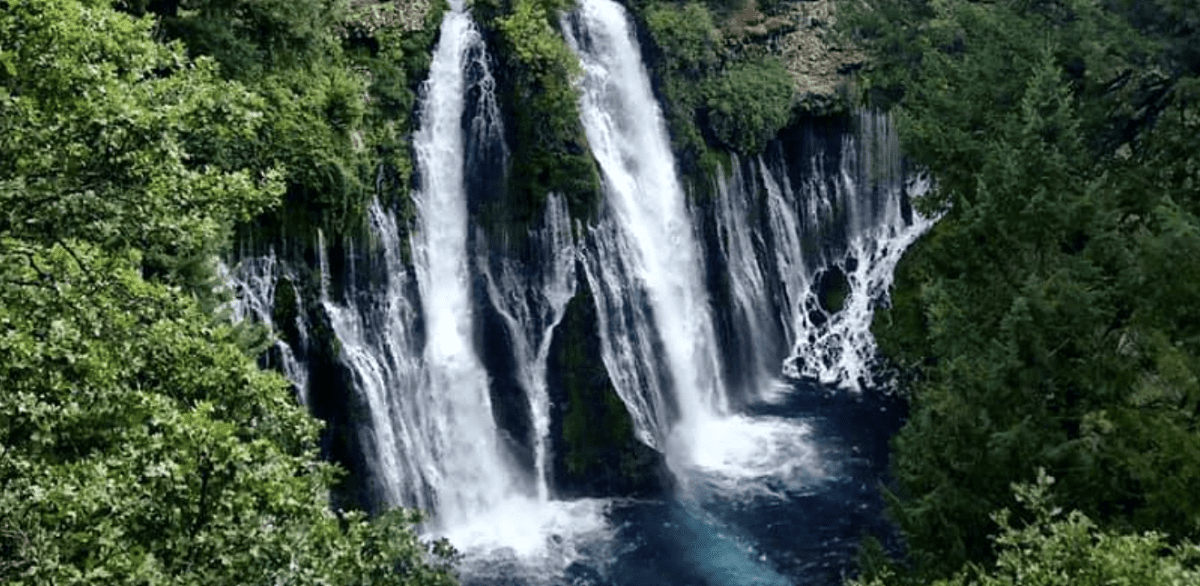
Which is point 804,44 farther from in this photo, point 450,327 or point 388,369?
point 388,369

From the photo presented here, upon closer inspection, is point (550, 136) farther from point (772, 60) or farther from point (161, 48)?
point (161, 48)

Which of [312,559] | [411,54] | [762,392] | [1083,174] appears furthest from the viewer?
[762,392]

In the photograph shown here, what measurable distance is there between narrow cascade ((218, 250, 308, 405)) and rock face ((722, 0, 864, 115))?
53.7ft

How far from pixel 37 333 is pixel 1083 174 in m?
17.7

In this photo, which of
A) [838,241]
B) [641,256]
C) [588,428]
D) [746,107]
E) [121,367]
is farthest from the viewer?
[838,241]

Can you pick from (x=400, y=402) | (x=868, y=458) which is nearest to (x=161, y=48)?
(x=400, y=402)

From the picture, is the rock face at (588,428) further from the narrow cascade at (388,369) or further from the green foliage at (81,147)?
the green foliage at (81,147)

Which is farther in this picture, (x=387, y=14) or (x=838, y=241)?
(x=838, y=241)

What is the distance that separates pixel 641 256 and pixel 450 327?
5.80 meters

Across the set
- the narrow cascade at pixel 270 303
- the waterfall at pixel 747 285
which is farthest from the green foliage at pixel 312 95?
the waterfall at pixel 747 285

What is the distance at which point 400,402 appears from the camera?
2439 cm

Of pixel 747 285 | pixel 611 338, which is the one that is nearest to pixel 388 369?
pixel 611 338

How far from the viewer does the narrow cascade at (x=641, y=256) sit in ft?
90.1

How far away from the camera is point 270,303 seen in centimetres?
2259
